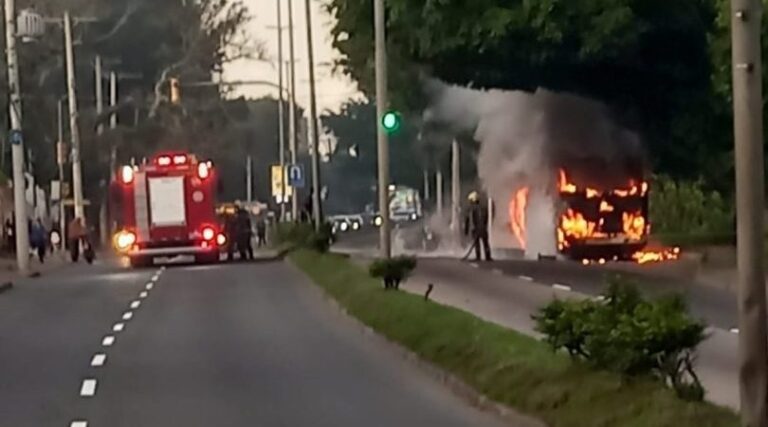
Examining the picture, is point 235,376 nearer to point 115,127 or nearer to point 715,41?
point 715,41

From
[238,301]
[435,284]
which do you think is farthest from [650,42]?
[238,301]

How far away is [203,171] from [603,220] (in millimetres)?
11979

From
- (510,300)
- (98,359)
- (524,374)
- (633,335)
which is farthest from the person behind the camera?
(510,300)

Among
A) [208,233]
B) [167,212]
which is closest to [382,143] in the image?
[167,212]

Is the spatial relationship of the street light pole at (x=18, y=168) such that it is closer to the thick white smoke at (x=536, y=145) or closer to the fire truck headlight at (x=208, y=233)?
the fire truck headlight at (x=208, y=233)

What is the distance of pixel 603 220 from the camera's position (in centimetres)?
5188

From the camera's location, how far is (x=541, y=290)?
35.9 m

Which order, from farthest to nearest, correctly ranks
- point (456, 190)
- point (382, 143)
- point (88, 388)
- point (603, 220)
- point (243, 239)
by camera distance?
1. point (456, 190)
2. point (243, 239)
3. point (603, 220)
4. point (382, 143)
5. point (88, 388)

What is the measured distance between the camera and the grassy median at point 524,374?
47.7 ft

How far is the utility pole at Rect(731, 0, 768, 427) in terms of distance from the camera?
42.4 ft

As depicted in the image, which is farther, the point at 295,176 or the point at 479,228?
the point at 295,176

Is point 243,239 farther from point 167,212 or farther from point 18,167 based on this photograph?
point 18,167

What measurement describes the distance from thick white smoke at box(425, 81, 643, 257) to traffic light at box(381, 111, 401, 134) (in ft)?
45.5

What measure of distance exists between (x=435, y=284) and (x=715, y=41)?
31.2 feet
